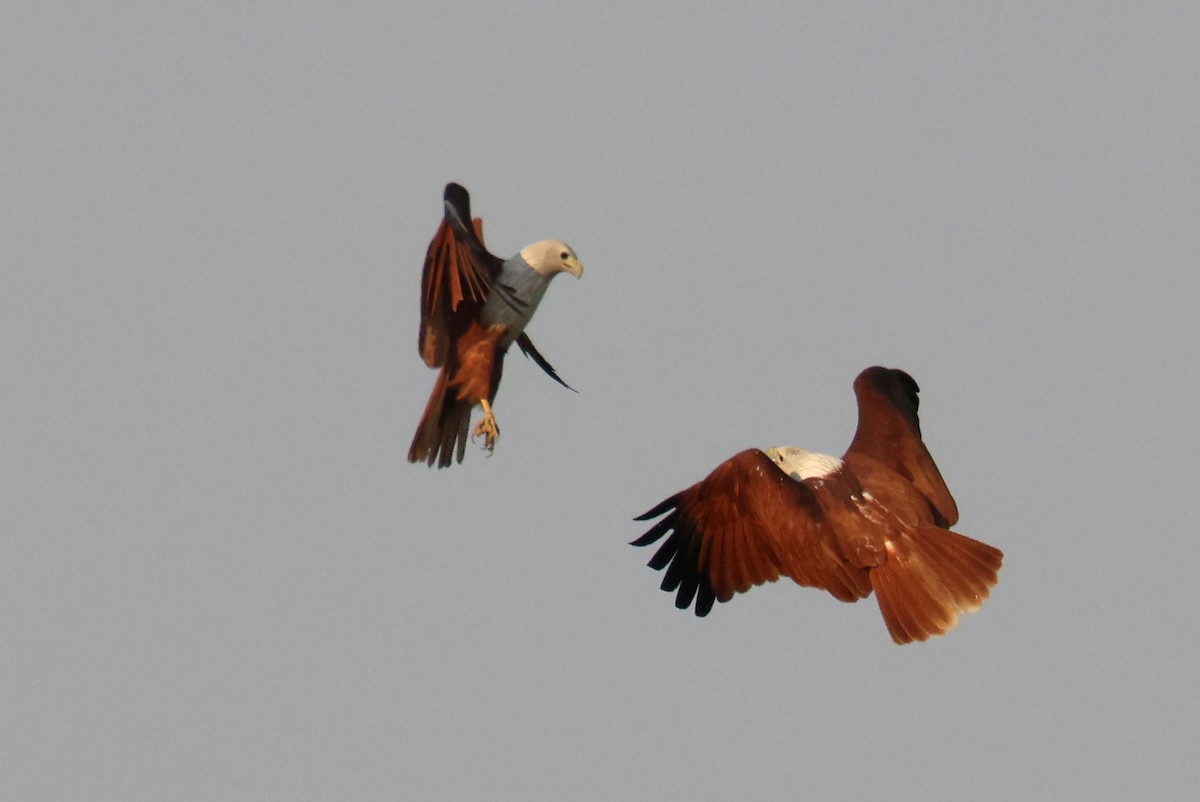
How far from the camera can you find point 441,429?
1295 cm

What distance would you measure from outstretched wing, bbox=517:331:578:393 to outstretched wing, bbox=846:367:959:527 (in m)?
1.75

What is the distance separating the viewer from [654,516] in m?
11.9

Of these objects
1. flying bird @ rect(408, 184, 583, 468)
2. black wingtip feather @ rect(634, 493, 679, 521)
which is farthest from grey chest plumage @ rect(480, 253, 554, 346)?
black wingtip feather @ rect(634, 493, 679, 521)

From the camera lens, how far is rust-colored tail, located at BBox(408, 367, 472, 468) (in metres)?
12.8

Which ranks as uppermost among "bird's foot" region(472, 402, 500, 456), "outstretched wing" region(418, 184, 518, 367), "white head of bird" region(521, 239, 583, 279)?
"white head of bird" region(521, 239, 583, 279)

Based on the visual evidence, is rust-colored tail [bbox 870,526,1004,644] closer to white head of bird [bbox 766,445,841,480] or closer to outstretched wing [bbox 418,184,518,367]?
white head of bird [bbox 766,445,841,480]

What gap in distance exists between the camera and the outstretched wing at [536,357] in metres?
13.1

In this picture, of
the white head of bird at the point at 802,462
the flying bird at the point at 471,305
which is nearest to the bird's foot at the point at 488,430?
the flying bird at the point at 471,305

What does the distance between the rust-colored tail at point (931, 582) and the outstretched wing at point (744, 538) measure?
0.16m

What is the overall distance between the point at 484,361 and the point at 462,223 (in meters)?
0.82

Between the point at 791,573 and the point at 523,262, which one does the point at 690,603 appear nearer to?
the point at 791,573

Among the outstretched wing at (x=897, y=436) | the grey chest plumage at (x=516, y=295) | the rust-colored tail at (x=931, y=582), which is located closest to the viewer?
the rust-colored tail at (x=931, y=582)

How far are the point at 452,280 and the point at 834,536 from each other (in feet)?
8.61

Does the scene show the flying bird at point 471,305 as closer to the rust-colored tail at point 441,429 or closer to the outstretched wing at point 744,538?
the rust-colored tail at point 441,429
